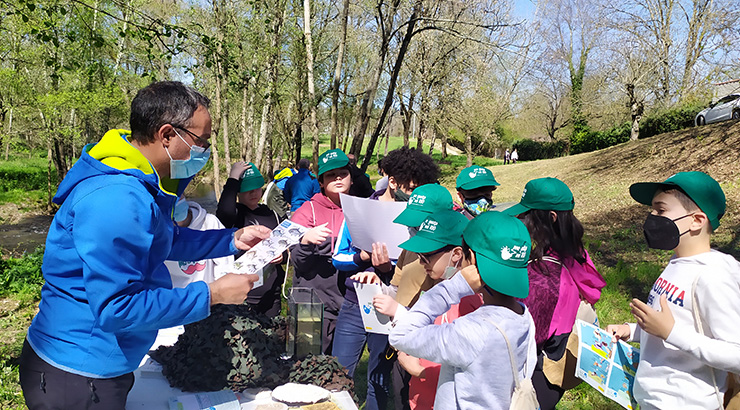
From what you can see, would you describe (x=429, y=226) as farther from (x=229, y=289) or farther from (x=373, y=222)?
(x=229, y=289)

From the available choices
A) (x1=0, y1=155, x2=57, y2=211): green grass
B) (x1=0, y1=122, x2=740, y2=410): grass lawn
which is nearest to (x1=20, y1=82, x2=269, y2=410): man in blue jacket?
(x1=0, y1=122, x2=740, y2=410): grass lawn

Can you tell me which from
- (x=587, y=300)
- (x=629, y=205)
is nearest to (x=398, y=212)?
(x=587, y=300)

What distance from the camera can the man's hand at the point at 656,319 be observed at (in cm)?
200

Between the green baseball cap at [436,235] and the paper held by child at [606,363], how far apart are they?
73 cm

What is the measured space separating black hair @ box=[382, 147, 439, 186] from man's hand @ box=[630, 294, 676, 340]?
207cm

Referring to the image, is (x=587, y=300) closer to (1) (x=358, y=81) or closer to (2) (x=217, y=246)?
(2) (x=217, y=246)

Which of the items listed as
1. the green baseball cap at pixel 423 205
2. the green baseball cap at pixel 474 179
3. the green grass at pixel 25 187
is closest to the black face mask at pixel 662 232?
the green baseball cap at pixel 423 205

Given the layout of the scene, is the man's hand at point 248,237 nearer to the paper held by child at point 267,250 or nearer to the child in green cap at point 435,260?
the paper held by child at point 267,250

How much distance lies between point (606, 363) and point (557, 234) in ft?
2.18

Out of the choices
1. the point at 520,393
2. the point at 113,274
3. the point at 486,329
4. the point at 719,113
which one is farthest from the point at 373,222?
the point at 719,113

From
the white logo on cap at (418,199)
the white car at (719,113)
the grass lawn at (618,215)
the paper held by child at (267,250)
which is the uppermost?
the white car at (719,113)

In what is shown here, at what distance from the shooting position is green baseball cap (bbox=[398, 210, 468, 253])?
231 centimetres

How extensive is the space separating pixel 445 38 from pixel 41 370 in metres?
22.1

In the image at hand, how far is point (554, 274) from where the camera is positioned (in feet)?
8.11
